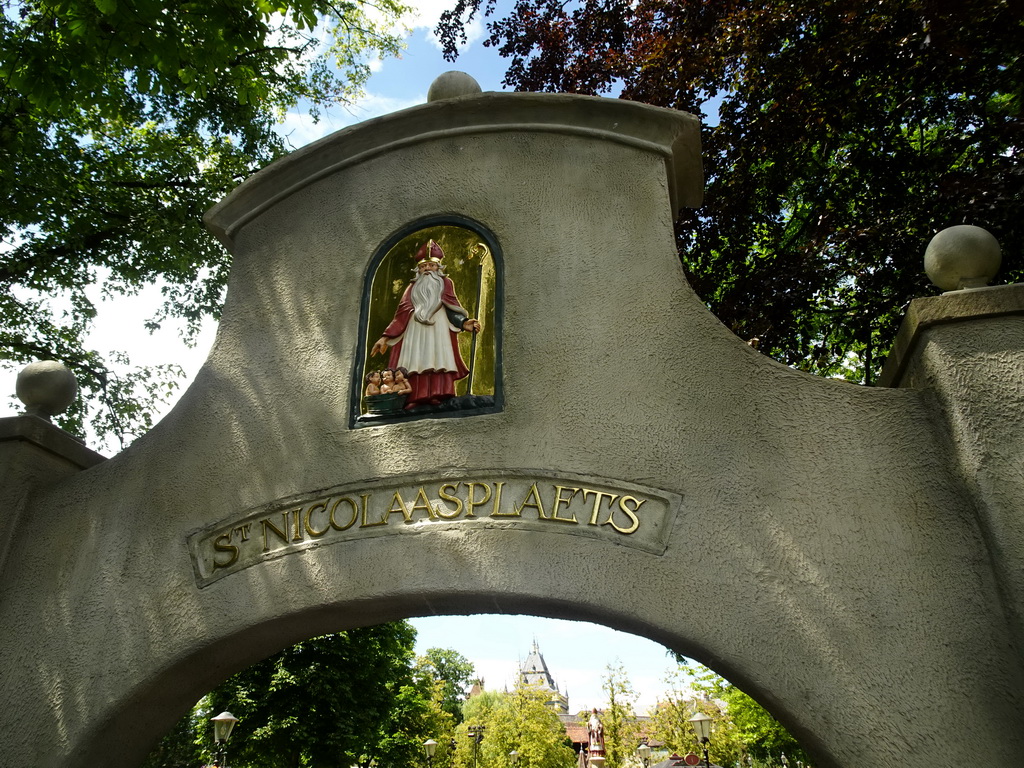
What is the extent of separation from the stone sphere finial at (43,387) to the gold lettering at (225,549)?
1.86 m

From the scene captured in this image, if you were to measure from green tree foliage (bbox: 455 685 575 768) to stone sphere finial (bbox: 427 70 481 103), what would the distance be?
95.2ft

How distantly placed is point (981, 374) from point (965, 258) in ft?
2.44

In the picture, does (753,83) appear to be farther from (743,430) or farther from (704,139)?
(743,430)

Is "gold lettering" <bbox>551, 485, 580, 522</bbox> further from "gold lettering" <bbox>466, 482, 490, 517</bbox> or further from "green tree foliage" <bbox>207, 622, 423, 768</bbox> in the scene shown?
"green tree foliage" <bbox>207, 622, 423, 768</bbox>

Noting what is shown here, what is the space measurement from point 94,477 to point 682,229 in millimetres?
7412

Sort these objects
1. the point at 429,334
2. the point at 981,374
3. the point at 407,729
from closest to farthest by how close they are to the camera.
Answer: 1. the point at 981,374
2. the point at 429,334
3. the point at 407,729

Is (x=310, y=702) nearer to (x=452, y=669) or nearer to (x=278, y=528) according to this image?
(x=278, y=528)

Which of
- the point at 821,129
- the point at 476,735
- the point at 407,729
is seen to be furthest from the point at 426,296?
the point at 476,735

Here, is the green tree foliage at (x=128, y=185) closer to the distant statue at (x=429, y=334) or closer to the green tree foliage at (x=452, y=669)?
the distant statue at (x=429, y=334)

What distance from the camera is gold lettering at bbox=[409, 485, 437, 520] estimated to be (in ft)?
15.3

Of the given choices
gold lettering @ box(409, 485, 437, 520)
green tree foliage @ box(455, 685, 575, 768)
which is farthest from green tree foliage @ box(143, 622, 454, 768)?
gold lettering @ box(409, 485, 437, 520)

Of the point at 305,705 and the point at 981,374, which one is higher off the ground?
the point at 305,705

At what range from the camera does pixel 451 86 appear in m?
Result: 6.36

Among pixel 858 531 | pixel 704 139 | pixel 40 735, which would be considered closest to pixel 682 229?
pixel 704 139
